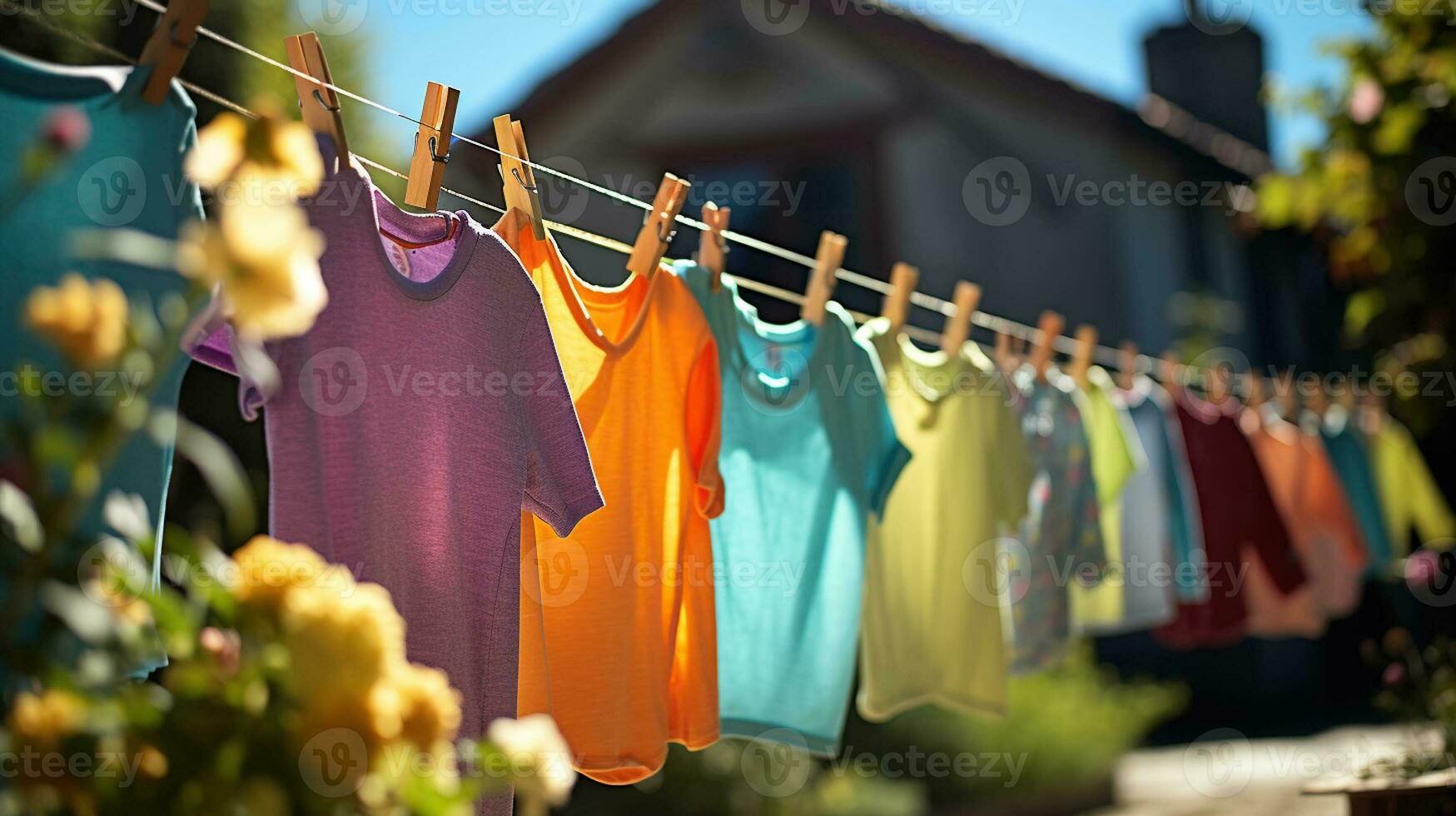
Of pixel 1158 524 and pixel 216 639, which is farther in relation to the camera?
pixel 1158 524

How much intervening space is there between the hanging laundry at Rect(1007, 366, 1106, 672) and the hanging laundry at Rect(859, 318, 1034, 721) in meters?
0.15

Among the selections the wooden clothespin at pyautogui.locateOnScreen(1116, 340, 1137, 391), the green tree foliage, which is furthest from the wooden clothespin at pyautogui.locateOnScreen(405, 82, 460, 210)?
the green tree foliage

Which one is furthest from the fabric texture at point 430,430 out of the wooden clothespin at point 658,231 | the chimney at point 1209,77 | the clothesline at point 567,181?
the chimney at point 1209,77

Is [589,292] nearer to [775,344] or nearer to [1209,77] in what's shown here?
[775,344]

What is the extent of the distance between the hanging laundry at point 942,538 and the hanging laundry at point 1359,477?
2128 mm

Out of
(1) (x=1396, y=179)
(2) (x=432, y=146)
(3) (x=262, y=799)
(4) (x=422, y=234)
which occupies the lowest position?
(3) (x=262, y=799)

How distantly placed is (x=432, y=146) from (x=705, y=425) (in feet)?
2.16

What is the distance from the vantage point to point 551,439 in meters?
1.76

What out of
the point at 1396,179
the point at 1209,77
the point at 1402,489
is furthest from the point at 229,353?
the point at 1209,77

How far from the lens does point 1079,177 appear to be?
313 inches

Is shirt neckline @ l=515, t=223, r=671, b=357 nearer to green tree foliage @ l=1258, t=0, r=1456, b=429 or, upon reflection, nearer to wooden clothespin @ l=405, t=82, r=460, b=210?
wooden clothespin @ l=405, t=82, r=460, b=210

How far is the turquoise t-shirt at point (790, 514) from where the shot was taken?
2.29 metres

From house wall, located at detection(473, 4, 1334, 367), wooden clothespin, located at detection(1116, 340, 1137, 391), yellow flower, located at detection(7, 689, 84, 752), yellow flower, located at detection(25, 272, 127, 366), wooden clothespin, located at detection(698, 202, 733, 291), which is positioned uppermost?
house wall, located at detection(473, 4, 1334, 367)

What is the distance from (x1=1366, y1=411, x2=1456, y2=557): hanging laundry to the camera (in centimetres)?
475
